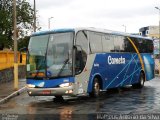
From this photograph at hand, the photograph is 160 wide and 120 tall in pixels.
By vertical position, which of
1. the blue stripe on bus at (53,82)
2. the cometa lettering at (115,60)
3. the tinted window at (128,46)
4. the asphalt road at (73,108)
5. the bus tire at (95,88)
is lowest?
the asphalt road at (73,108)

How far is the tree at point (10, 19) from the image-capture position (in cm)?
6103

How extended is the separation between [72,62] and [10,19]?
149ft

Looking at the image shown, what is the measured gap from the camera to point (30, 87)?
19.0 meters

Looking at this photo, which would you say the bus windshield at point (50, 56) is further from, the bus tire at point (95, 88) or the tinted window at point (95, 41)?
the bus tire at point (95, 88)

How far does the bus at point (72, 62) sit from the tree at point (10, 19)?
127 feet

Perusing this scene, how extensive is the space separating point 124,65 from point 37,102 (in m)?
6.41

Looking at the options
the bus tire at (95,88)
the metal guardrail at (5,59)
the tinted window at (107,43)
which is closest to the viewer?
the bus tire at (95,88)

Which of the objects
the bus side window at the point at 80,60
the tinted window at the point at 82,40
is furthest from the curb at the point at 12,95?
the tinted window at the point at 82,40

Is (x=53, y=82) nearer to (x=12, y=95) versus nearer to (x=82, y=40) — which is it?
(x=82, y=40)

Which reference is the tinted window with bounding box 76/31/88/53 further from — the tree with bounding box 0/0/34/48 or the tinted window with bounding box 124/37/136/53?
the tree with bounding box 0/0/34/48

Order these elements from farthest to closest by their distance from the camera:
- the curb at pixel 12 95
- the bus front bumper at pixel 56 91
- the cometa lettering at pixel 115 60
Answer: the cometa lettering at pixel 115 60, the curb at pixel 12 95, the bus front bumper at pixel 56 91

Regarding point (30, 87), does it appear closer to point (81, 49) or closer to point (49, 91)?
point (49, 91)

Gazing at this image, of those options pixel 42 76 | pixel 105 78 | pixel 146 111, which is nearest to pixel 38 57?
pixel 42 76

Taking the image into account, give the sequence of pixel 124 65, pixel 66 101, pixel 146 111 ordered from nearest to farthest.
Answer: pixel 146 111 → pixel 66 101 → pixel 124 65
